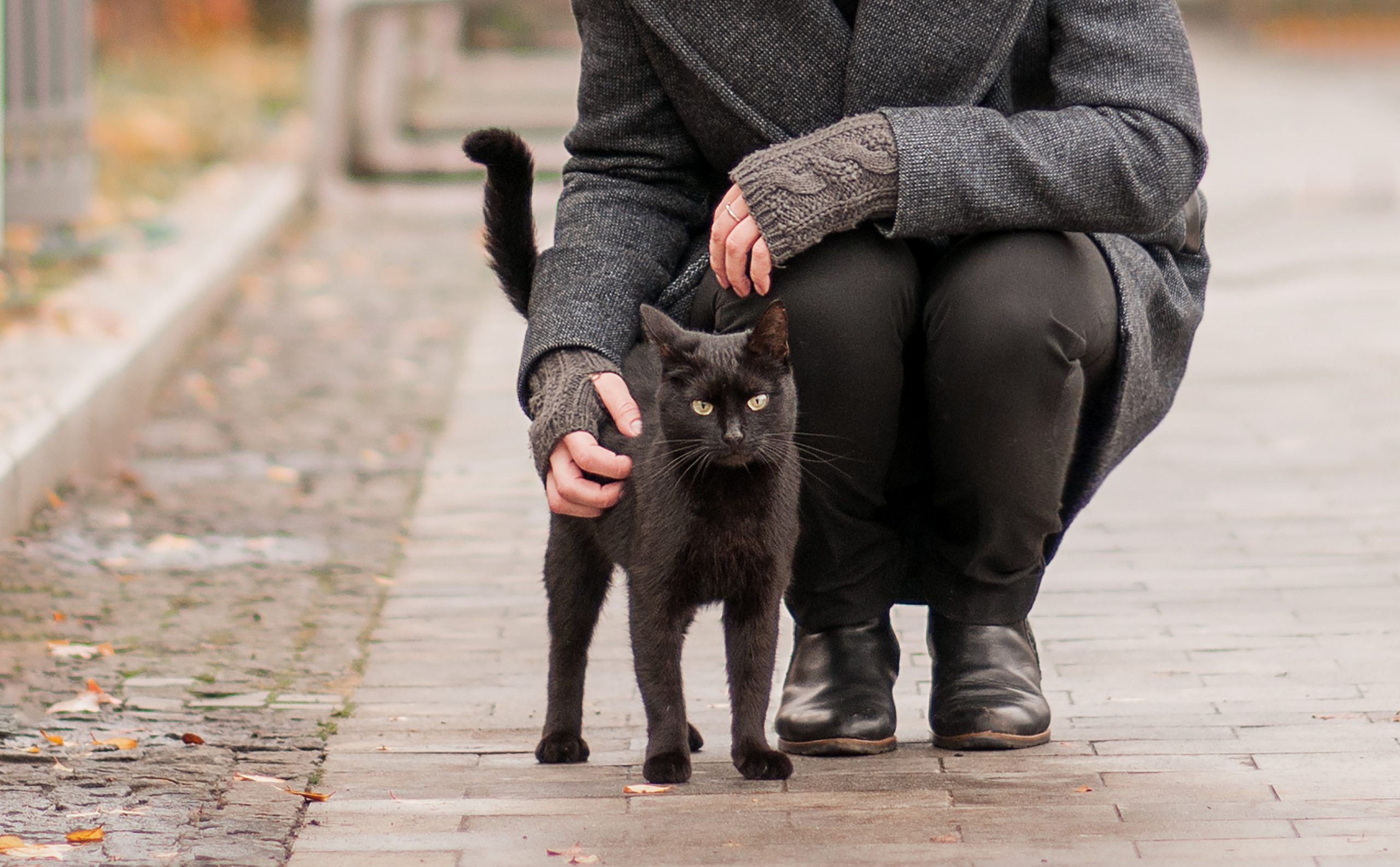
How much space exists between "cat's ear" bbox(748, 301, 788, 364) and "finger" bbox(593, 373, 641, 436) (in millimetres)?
210

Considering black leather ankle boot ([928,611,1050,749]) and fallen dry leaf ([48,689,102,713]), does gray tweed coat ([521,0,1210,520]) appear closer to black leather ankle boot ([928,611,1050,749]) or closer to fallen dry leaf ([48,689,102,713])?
black leather ankle boot ([928,611,1050,749])

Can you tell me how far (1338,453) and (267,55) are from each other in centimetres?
1584

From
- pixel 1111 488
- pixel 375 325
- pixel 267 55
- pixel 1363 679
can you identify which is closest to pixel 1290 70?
pixel 267 55

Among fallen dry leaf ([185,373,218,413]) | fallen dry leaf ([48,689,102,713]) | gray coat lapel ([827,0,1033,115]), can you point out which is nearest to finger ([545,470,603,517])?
gray coat lapel ([827,0,1033,115])

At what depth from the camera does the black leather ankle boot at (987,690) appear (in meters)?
2.67

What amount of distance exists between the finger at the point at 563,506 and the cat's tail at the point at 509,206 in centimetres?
41

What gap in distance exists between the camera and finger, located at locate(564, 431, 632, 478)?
2506 millimetres

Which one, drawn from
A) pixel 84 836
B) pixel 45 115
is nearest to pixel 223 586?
pixel 84 836

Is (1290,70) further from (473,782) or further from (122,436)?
(473,782)

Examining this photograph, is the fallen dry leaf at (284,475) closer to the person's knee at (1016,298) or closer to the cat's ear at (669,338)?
the cat's ear at (669,338)

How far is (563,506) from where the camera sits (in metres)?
2.55

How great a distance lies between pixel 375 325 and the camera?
6977 millimetres

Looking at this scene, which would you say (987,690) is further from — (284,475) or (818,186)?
(284,475)

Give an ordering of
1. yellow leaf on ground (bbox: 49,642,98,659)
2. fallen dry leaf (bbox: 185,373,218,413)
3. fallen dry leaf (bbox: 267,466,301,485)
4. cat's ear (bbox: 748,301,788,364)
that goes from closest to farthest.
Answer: cat's ear (bbox: 748,301,788,364), yellow leaf on ground (bbox: 49,642,98,659), fallen dry leaf (bbox: 267,466,301,485), fallen dry leaf (bbox: 185,373,218,413)
